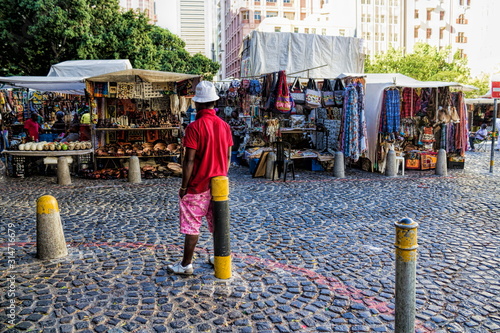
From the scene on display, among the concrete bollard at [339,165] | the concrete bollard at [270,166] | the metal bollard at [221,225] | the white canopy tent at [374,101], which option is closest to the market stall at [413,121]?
the white canopy tent at [374,101]

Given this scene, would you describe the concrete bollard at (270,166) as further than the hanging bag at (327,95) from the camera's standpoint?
No

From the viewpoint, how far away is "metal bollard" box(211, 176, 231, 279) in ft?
14.4

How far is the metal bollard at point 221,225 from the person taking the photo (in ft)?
14.4

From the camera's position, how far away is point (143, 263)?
5102mm

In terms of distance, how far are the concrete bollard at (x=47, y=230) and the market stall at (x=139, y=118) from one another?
7.10m

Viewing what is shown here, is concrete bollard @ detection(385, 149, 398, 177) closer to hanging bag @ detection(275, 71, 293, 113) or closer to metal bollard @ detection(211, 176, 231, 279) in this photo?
Result: hanging bag @ detection(275, 71, 293, 113)

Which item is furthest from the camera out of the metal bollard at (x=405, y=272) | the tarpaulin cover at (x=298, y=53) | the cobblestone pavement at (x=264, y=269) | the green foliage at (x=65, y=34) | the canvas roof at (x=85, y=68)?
the tarpaulin cover at (x=298, y=53)

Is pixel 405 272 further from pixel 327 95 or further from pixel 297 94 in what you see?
pixel 327 95

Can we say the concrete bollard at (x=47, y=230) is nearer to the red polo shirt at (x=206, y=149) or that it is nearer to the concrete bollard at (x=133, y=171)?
the red polo shirt at (x=206, y=149)

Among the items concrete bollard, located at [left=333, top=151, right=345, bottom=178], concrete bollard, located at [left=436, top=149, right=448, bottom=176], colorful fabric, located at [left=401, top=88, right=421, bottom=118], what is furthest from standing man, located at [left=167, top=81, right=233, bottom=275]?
colorful fabric, located at [left=401, top=88, right=421, bottom=118]

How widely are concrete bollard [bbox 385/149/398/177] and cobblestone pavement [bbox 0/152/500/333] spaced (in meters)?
3.24

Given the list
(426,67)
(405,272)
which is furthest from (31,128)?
(426,67)

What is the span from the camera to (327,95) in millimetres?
13906

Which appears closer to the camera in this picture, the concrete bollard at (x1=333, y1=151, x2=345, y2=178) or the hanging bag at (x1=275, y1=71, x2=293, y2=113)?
the concrete bollard at (x1=333, y1=151, x2=345, y2=178)
